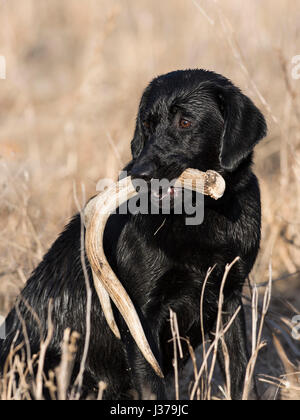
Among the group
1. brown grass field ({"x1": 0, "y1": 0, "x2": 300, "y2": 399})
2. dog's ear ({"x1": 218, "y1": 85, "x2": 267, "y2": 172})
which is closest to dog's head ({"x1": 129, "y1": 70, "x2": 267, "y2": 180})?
dog's ear ({"x1": 218, "y1": 85, "x2": 267, "y2": 172})

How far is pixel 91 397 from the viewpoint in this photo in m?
3.65

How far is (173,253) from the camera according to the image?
3598mm

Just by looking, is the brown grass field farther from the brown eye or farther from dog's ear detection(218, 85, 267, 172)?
dog's ear detection(218, 85, 267, 172)

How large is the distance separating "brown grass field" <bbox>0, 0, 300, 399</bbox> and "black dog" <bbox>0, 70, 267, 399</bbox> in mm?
383

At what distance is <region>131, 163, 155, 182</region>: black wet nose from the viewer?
3.41m

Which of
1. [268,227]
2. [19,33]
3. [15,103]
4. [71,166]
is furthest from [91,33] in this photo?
[268,227]

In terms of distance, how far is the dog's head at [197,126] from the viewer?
11.8 feet

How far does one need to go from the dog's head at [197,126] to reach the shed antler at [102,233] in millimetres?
213

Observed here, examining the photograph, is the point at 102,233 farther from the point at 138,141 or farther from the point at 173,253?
the point at 138,141

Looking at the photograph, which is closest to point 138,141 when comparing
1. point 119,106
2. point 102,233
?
point 102,233

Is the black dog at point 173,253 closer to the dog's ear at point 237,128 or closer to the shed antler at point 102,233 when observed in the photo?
the dog's ear at point 237,128

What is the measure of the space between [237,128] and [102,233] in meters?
0.89

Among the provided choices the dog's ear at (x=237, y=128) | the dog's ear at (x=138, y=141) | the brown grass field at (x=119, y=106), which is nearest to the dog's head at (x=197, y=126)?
the dog's ear at (x=237, y=128)

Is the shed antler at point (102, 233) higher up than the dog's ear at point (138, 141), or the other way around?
the dog's ear at point (138, 141)
